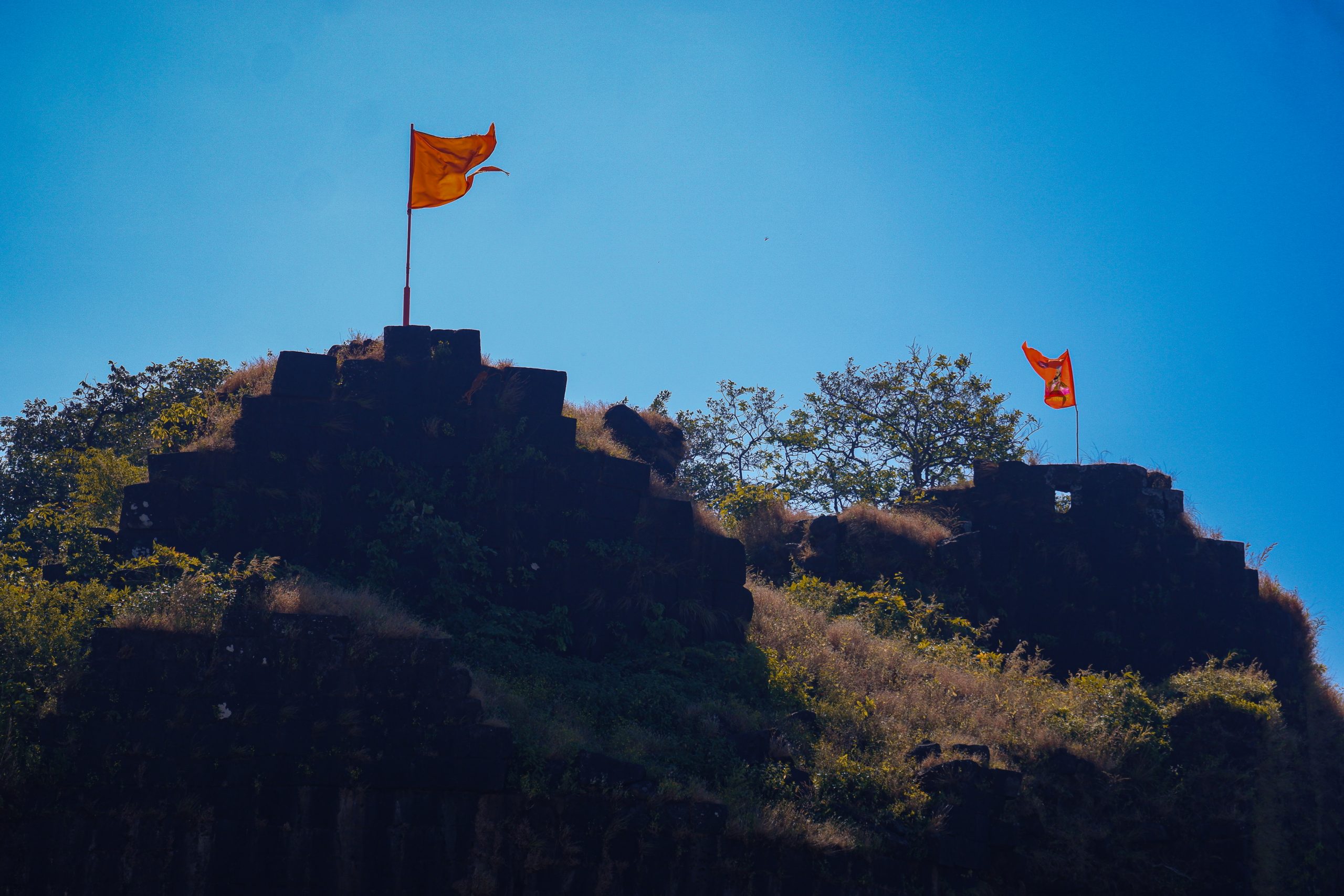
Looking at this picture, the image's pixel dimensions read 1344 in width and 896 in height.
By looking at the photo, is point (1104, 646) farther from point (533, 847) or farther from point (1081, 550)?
point (533, 847)

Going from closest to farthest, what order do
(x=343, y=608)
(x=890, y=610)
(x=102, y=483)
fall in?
(x=343, y=608) < (x=102, y=483) < (x=890, y=610)

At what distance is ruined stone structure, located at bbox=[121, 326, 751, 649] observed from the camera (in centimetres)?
1602

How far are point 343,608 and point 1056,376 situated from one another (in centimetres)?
2049

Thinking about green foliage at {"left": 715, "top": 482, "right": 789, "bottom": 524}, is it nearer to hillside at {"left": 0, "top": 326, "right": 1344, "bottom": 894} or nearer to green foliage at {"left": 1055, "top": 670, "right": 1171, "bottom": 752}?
hillside at {"left": 0, "top": 326, "right": 1344, "bottom": 894}

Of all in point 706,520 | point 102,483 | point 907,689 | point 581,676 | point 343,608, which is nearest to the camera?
point 343,608

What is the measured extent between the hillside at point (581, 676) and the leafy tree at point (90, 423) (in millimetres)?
1491

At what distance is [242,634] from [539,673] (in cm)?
442

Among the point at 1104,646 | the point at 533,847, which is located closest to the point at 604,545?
the point at 533,847

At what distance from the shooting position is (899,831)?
13648mm

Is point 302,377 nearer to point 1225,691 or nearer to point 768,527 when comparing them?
point 768,527

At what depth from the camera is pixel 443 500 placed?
17078mm

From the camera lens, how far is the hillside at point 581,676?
11.6 m

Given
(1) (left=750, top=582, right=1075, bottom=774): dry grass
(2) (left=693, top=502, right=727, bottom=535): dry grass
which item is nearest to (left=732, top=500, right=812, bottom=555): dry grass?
(1) (left=750, top=582, right=1075, bottom=774): dry grass

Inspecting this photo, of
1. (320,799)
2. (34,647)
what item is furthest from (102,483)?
(320,799)
